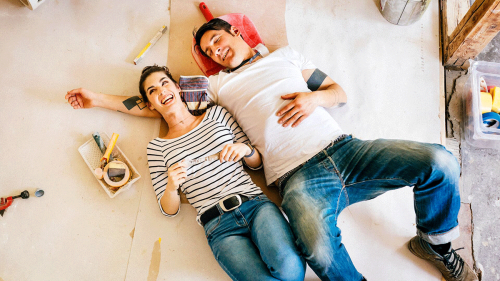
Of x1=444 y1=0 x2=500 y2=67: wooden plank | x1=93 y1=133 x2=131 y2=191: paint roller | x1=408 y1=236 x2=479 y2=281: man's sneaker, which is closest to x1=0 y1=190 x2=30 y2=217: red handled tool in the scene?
x1=93 y1=133 x2=131 y2=191: paint roller

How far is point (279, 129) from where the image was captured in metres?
1.41

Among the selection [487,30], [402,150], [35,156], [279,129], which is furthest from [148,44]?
[487,30]

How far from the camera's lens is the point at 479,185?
5.16 feet

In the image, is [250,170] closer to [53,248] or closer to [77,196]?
[77,196]

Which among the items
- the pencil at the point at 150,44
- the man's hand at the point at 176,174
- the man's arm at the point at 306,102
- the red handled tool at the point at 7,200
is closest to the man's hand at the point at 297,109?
the man's arm at the point at 306,102

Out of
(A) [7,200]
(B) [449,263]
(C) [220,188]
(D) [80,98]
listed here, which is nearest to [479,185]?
(B) [449,263]

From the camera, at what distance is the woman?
1191mm

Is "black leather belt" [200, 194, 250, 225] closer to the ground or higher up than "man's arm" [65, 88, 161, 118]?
closer to the ground

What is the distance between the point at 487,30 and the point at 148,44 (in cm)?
172

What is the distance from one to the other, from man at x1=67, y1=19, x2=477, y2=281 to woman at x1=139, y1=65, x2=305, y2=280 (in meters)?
0.07

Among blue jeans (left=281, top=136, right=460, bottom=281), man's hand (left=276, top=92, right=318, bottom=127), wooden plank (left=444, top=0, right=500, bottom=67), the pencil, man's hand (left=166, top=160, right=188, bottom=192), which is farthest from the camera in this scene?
the pencil

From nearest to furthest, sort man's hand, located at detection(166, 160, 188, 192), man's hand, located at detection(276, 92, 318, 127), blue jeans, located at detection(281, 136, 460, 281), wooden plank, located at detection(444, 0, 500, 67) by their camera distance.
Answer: blue jeans, located at detection(281, 136, 460, 281) < man's hand, located at detection(166, 160, 188, 192) < man's hand, located at detection(276, 92, 318, 127) < wooden plank, located at detection(444, 0, 500, 67)

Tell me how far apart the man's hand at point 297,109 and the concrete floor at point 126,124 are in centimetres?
33

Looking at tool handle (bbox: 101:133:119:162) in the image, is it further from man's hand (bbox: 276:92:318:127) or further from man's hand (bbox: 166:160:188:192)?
man's hand (bbox: 276:92:318:127)
